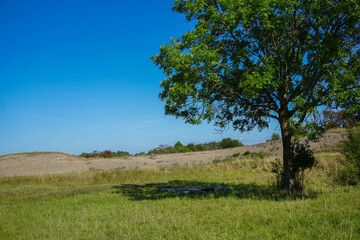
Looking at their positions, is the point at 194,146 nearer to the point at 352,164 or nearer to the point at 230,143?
the point at 230,143

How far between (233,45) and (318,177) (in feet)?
41.2

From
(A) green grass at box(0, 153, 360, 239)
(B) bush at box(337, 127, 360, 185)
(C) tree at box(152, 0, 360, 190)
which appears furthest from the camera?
(B) bush at box(337, 127, 360, 185)

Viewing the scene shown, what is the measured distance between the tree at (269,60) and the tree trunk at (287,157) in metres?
0.05

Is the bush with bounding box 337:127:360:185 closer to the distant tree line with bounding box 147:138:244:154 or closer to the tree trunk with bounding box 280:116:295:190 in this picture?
the tree trunk with bounding box 280:116:295:190

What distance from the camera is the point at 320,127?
980 cm

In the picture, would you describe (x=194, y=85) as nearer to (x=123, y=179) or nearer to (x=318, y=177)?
(x=318, y=177)

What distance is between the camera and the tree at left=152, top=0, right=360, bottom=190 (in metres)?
10.2

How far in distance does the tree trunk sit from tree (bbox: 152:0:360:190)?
5 cm

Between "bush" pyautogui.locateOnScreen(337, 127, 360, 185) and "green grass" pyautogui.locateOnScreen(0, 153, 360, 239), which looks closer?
"green grass" pyautogui.locateOnScreen(0, 153, 360, 239)

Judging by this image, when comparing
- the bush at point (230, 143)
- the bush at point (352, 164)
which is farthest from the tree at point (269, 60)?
the bush at point (230, 143)

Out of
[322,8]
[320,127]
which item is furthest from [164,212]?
[322,8]

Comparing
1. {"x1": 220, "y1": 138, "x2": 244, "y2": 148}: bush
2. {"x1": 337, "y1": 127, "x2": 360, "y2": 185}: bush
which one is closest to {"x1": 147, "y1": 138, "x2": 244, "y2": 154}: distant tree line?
{"x1": 220, "y1": 138, "x2": 244, "y2": 148}: bush

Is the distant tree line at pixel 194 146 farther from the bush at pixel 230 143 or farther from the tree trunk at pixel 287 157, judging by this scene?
the tree trunk at pixel 287 157

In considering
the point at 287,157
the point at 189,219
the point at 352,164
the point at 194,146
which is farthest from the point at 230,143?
the point at 189,219
